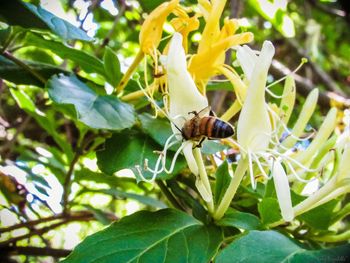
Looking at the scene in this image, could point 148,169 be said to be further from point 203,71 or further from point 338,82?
point 338,82

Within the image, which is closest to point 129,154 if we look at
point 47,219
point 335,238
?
point 335,238

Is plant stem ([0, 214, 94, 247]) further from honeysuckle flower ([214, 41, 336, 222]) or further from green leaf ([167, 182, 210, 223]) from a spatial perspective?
honeysuckle flower ([214, 41, 336, 222])

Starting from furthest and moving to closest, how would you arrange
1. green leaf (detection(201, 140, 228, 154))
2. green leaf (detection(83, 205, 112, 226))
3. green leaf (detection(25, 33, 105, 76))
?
1. green leaf (detection(83, 205, 112, 226))
2. green leaf (detection(25, 33, 105, 76))
3. green leaf (detection(201, 140, 228, 154))

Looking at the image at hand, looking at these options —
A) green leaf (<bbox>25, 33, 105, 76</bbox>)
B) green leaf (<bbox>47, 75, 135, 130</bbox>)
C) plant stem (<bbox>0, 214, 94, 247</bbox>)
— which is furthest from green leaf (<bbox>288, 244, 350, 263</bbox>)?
plant stem (<bbox>0, 214, 94, 247</bbox>)

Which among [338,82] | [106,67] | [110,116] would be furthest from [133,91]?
[338,82]

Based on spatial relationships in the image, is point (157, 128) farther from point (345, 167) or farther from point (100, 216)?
point (100, 216)

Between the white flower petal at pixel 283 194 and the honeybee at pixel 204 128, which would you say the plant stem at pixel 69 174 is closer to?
the honeybee at pixel 204 128

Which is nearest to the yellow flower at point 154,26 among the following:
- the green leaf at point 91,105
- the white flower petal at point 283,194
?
the green leaf at point 91,105
